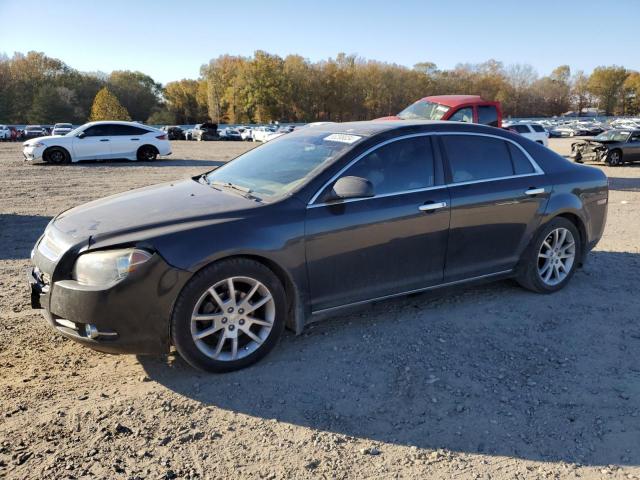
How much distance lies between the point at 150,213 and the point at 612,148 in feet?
66.4

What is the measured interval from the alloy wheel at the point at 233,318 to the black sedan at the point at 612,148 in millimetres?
19857

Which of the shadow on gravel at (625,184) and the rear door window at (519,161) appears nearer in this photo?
the rear door window at (519,161)

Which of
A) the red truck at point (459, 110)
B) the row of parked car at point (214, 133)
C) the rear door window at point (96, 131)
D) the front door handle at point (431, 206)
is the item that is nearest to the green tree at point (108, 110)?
the row of parked car at point (214, 133)

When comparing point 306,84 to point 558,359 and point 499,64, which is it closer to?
point 499,64

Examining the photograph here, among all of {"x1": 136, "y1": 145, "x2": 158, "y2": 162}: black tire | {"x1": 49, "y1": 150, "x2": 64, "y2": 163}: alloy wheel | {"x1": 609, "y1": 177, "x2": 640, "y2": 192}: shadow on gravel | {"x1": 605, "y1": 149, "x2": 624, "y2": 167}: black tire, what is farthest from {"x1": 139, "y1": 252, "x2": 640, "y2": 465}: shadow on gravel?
{"x1": 605, "y1": 149, "x2": 624, "y2": 167}: black tire

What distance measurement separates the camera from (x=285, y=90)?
10269 centimetres

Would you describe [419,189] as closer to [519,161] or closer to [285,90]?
[519,161]

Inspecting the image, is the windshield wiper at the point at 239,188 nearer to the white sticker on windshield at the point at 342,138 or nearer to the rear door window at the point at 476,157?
the white sticker on windshield at the point at 342,138

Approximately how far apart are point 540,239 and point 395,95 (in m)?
120

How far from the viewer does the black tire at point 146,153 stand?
1973 centimetres

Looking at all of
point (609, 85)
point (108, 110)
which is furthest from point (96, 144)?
point (609, 85)

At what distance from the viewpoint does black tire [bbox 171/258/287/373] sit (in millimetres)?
3328

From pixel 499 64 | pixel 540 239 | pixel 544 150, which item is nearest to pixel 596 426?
pixel 540 239

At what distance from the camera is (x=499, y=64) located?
13650 centimetres
